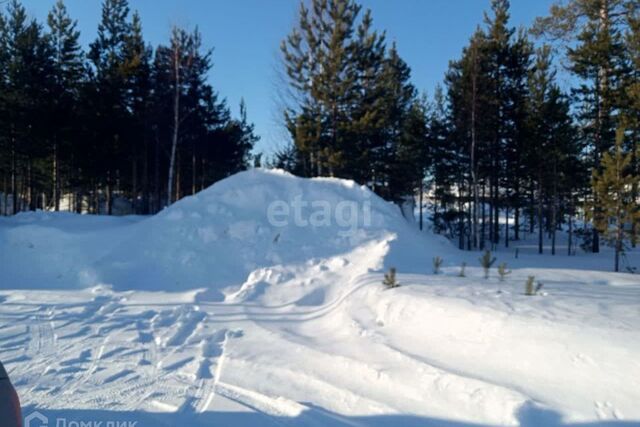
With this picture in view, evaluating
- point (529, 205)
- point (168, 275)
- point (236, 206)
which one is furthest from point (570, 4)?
point (168, 275)

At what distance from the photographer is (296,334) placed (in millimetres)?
5621

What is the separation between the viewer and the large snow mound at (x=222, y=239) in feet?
28.6

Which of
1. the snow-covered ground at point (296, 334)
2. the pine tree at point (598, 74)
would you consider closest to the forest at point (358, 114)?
the pine tree at point (598, 74)

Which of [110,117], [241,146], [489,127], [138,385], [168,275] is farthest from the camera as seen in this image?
[241,146]

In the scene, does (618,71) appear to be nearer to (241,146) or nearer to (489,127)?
(489,127)

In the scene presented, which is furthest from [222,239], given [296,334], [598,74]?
[598,74]

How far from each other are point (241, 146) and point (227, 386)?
25235 mm

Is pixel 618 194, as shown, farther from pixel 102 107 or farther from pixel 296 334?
pixel 102 107

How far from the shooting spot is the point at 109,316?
6254mm

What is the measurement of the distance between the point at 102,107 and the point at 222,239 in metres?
16.2

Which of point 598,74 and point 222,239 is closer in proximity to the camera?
point 222,239

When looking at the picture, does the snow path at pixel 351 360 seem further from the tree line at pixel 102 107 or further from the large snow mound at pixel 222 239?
the tree line at pixel 102 107

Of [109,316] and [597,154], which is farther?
[597,154]

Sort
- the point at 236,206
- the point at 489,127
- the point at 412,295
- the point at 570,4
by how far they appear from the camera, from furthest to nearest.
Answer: the point at 489,127
the point at 570,4
the point at 236,206
the point at 412,295
